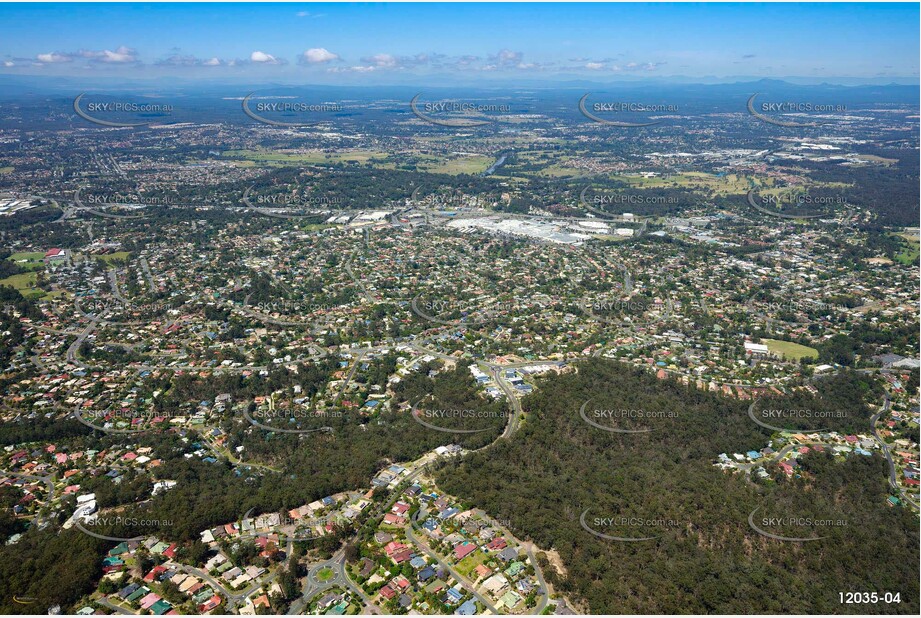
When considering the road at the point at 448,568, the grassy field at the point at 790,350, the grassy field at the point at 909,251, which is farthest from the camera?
the grassy field at the point at 909,251

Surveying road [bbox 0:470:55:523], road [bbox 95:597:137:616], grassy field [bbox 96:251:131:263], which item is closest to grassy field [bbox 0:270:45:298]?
grassy field [bbox 96:251:131:263]

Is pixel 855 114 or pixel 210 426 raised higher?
pixel 855 114

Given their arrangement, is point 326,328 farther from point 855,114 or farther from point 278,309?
point 855,114

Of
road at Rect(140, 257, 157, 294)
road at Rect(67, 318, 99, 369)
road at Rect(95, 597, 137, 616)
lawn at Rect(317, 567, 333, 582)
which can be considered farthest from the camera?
road at Rect(140, 257, 157, 294)

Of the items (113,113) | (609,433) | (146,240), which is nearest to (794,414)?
(609,433)

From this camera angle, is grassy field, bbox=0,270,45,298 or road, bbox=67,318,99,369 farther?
grassy field, bbox=0,270,45,298

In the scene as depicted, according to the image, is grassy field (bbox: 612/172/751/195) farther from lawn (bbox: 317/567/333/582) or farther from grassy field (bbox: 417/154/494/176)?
lawn (bbox: 317/567/333/582)

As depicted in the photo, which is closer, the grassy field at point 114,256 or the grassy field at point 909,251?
the grassy field at point 909,251

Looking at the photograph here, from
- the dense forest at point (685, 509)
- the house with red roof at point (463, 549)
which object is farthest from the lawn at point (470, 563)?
the dense forest at point (685, 509)

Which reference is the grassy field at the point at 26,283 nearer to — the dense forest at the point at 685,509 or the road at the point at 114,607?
the road at the point at 114,607
